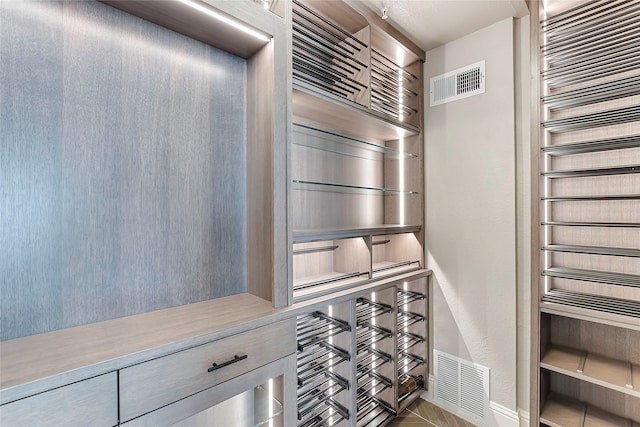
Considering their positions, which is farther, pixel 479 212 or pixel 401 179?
pixel 401 179

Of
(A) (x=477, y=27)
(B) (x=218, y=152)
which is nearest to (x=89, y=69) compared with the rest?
(B) (x=218, y=152)

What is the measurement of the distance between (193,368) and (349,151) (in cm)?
161

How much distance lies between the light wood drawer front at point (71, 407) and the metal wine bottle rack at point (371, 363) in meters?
1.29

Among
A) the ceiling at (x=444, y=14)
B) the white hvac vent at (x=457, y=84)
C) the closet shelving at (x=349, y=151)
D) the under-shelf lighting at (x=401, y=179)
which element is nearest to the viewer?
the closet shelving at (x=349, y=151)

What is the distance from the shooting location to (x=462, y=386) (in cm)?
211

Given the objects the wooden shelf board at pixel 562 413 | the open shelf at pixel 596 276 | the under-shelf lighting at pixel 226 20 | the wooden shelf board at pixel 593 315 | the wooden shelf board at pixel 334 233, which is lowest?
the wooden shelf board at pixel 562 413

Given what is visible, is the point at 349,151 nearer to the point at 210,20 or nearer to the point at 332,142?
the point at 332,142

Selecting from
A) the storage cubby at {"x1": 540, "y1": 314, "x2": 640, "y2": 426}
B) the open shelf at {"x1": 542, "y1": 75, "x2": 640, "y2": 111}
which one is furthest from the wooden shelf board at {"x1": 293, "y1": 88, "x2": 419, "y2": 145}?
the storage cubby at {"x1": 540, "y1": 314, "x2": 640, "y2": 426}

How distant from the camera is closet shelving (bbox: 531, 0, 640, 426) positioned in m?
1.55

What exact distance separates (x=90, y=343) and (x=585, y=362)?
7.62 feet

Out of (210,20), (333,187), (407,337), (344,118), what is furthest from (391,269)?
(210,20)

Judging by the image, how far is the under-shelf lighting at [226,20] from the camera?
1.16 meters

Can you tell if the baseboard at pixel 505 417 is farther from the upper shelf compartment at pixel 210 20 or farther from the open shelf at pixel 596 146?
the upper shelf compartment at pixel 210 20

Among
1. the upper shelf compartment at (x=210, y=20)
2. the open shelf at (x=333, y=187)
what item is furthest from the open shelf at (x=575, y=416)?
the upper shelf compartment at (x=210, y=20)
